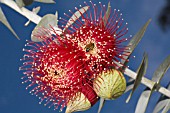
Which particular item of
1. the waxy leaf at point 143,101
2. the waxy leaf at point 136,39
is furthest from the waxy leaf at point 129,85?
the waxy leaf at point 136,39

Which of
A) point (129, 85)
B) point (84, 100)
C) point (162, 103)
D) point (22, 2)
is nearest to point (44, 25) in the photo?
point (22, 2)

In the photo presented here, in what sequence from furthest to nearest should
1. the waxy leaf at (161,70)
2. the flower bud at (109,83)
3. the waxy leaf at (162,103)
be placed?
the waxy leaf at (162,103) → the waxy leaf at (161,70) → the flower bud at (109,83)

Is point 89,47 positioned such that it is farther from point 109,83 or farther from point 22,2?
point 22,2

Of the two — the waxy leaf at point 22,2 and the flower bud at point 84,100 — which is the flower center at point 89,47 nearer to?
the flower bud at point 84,100

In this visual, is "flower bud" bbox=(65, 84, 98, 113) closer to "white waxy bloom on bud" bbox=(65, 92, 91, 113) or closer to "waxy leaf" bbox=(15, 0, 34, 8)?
"white waxy bloom on bud" bbox=(65, 92, 91, 113)

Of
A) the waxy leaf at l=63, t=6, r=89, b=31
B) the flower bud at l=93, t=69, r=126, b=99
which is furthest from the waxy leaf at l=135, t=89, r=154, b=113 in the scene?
the waxy leaf at l=63, t=6, r=89, b=31

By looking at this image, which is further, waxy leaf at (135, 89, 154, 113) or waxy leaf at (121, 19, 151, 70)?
waxy leaf at (135, 89, 154, 113)
